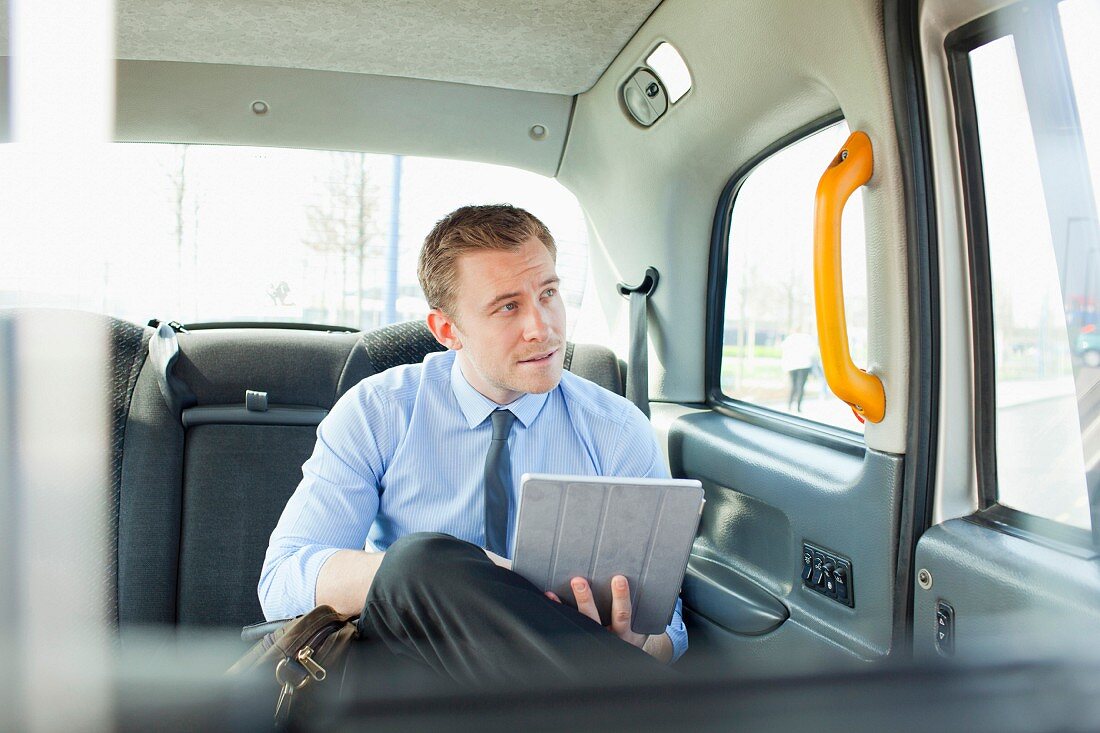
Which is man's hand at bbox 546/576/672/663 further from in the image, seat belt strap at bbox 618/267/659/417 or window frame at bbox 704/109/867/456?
seat belt strap at bbox 618/267/659/417

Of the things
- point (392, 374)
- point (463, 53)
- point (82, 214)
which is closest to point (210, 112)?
point (463, 53)

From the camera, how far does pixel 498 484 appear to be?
→ 183 centimetres

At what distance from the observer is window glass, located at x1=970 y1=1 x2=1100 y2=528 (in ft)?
4.24

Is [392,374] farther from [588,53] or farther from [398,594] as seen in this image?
[588,53]

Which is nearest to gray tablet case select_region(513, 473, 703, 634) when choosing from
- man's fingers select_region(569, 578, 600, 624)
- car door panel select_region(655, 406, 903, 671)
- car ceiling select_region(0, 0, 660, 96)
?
man's fingers select_region(569, 578, 600, 624)

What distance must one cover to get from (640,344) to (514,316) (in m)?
0.94

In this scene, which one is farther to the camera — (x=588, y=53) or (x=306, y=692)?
(x=588, y=53)

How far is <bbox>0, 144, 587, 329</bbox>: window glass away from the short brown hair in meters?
0.56

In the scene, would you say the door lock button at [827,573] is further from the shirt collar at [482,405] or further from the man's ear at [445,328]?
the man's ear at [445,328]

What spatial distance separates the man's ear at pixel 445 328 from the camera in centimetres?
196

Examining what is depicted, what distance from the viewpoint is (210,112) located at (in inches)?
102

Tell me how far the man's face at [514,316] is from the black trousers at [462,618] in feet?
1.74

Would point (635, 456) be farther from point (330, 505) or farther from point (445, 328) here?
point (330, 505)

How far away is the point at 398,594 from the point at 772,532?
1.09m
